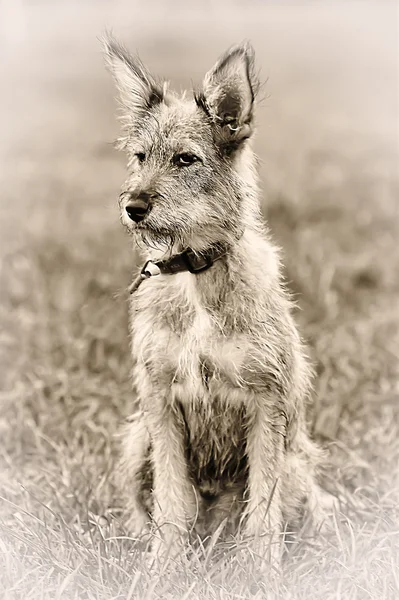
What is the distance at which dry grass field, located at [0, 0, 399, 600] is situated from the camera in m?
3.23

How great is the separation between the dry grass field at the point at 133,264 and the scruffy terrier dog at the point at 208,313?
235 mm

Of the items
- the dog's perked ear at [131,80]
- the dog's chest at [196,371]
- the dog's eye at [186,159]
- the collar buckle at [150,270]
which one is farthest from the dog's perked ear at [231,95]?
the dog's chest at [196,371]

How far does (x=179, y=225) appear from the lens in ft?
10.0

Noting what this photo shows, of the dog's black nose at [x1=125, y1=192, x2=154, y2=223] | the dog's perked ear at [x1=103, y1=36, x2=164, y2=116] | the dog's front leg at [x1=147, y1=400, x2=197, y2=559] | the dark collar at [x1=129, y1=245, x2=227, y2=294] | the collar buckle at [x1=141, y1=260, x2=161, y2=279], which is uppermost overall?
the dog's perked ear at [x1=103, y1=36, x2=164, y2=116]

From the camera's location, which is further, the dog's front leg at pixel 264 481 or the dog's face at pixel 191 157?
the dog's front leg at pixel 264 481

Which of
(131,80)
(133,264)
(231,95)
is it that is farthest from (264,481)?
(133,264)

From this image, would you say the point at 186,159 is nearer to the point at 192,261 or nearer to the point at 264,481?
the point at 192,261

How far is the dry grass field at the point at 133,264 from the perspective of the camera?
3229mm

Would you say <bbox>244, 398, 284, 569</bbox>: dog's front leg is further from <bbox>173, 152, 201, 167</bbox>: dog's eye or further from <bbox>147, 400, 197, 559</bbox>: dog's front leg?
<bbox>173, 152, 201, 167</bbox>: dog's eye

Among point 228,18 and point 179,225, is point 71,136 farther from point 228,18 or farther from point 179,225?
point 179,225

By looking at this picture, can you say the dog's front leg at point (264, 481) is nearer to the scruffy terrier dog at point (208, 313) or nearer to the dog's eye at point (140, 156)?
the scruffy terrier dog at point (208, 313)

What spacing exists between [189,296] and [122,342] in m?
1.81

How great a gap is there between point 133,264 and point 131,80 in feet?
7.12

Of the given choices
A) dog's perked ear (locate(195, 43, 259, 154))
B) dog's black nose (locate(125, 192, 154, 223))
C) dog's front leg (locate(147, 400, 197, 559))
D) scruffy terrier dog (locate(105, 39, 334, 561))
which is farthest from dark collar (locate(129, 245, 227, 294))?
dog's front leg (locate(147, 400, 197, 559))
